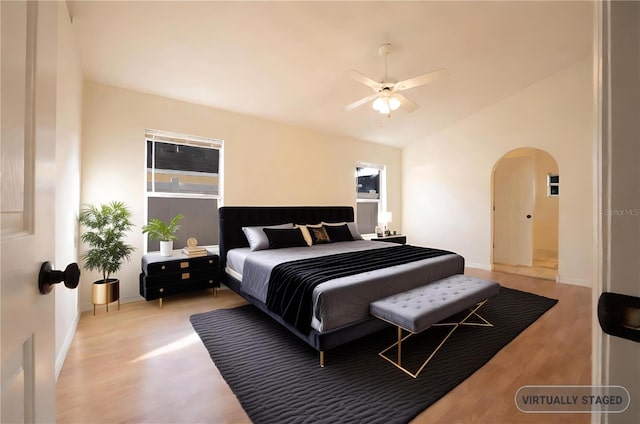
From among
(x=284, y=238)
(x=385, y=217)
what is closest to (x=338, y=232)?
(x=284, y=238)

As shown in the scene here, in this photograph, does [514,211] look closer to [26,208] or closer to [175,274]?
[175,274]

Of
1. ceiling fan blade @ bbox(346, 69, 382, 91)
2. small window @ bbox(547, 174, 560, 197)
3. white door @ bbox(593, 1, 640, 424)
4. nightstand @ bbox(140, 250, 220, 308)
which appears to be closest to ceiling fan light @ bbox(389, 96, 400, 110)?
ceiling fan blade @ bbox(346, 69, 382, 91)

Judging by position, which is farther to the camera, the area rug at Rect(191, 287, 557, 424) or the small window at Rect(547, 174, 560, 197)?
the small window at Rect(547, 174, 560, 197)

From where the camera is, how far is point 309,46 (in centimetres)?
296

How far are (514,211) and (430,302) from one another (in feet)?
15.2

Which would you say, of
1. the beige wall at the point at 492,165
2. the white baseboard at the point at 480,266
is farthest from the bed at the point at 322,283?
the beige wall at the point at 492,165

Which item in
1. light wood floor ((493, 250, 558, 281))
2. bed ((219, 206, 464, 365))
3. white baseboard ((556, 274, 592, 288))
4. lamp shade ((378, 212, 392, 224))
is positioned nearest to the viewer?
bed ((219, 206, 464, 365))

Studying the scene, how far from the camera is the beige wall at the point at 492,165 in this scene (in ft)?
13.7

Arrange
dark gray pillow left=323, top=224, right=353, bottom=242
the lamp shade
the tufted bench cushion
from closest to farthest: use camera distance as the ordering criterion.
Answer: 1. the tufted bench cushion
2. dark gray pillow left=323, top=224, right=353, bottom=242
3. the lamp shade

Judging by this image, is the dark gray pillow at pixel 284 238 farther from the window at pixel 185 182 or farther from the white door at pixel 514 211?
the white door at pixel 514 211

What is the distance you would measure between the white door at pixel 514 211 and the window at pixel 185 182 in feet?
18.2

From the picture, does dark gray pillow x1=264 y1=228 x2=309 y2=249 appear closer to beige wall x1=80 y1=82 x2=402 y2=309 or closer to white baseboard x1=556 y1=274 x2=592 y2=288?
beige wall x1=80 y1=82 x2=402 y2=309

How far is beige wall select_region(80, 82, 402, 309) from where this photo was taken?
3248mm

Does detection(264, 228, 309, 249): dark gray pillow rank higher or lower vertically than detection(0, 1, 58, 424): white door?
lower
